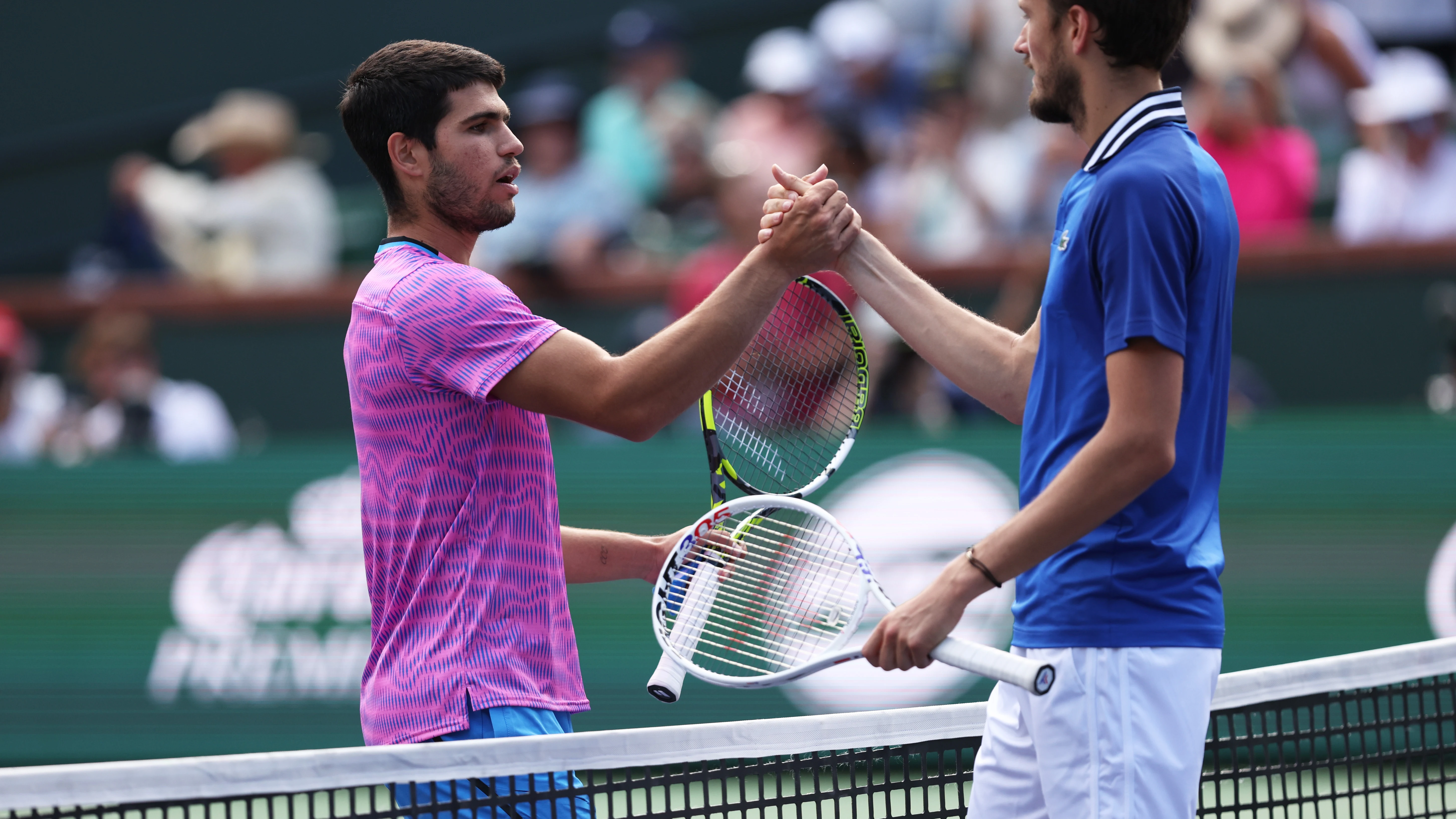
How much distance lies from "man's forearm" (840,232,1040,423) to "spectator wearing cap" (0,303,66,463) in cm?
628

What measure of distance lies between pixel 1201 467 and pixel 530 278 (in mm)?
5686

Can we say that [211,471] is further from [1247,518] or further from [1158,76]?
[1158,76]

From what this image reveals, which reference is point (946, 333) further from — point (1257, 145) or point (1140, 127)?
point (1257, 145)

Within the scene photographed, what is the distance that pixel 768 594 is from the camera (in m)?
3.24

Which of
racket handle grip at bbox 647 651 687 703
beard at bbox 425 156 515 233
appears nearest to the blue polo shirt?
racket handle grip at bbox 647 651 687 703

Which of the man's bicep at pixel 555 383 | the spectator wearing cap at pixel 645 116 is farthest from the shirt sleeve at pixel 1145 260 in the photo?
the spectator wearing cap at pixel 645 116

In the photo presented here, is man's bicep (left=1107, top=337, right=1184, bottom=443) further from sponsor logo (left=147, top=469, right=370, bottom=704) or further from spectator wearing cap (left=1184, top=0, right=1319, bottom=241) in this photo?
spectator wearing cap (left=1184, top=0, right=1319, bottom=241)

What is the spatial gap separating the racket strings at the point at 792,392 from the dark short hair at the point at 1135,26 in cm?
93

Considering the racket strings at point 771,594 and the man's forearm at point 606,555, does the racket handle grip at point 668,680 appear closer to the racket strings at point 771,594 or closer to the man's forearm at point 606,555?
the racket strings at point 771,594

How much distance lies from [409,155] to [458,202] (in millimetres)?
122

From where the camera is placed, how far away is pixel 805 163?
818 centimetres

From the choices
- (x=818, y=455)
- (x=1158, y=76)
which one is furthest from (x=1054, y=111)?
(x=818, y=455)

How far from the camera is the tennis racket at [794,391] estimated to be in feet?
10.8

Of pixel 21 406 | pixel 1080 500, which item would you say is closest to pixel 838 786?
pixel 1080 500
